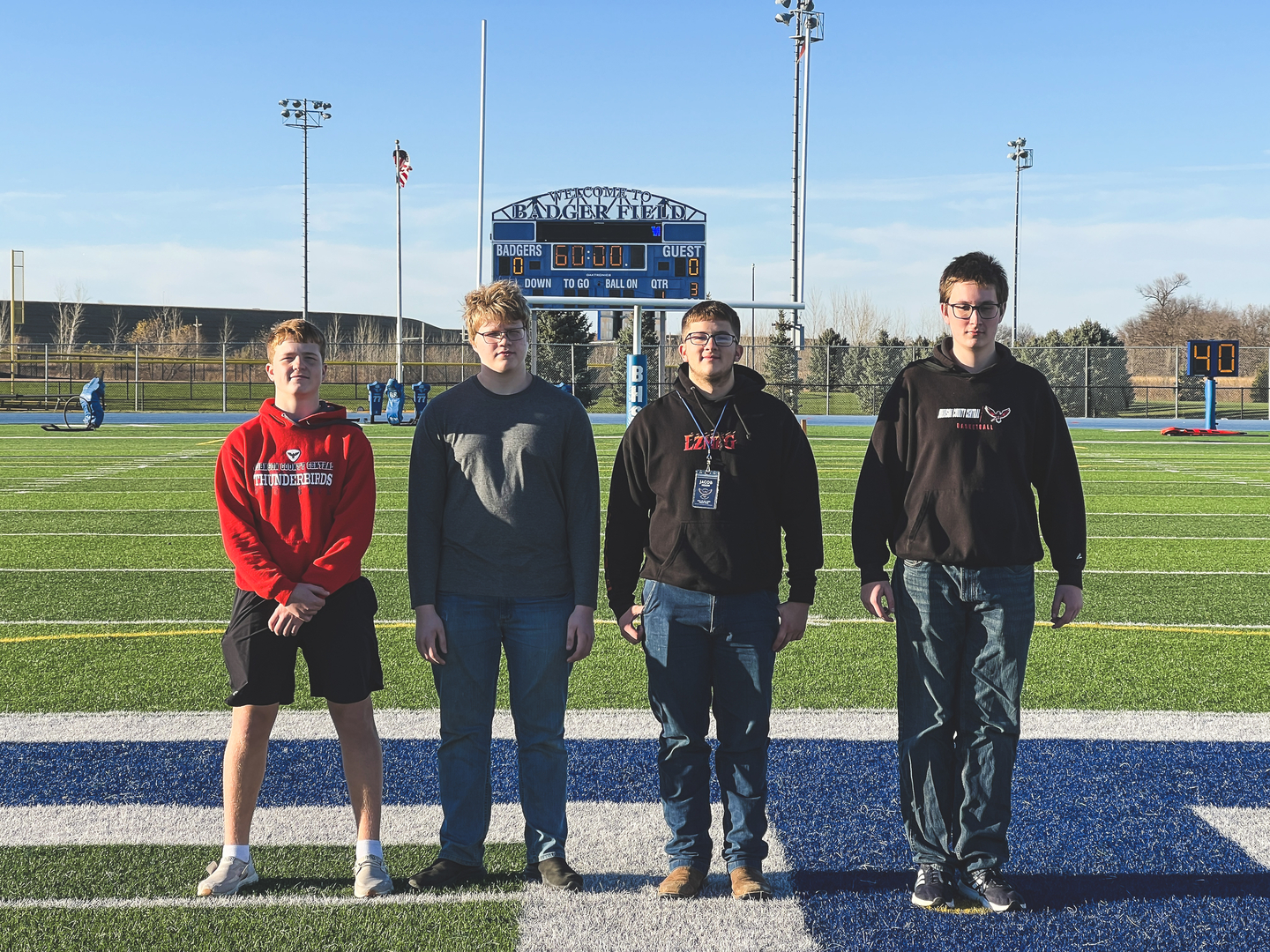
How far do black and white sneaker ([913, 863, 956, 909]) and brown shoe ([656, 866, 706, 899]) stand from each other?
618 mm

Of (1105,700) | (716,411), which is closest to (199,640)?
(716,411)

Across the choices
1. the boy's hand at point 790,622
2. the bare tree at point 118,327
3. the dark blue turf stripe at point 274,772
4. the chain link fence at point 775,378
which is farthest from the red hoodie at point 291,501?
the bare tree at point 118,327

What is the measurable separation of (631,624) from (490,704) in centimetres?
48

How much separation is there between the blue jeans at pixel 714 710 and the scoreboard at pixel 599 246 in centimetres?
2787

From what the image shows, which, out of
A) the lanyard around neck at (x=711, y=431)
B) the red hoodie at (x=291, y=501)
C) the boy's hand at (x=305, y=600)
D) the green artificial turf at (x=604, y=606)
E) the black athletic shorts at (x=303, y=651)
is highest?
the lanyard around neck at (x=711, y=431)

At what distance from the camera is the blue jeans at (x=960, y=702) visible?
3.28m

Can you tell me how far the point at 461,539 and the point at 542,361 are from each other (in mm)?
36548

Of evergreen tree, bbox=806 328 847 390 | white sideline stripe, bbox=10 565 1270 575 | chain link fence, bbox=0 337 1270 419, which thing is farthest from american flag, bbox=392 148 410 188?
white sideline stripe, bbox=10 565 1270 575

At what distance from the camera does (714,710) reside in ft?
10.9

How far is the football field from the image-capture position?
3.10 m

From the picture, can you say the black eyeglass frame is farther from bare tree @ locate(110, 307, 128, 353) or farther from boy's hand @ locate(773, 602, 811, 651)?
bare tree @ locate(110, 307, 128, 353)

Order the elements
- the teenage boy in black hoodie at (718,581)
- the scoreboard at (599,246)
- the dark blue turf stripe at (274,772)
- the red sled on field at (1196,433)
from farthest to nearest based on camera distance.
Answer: the scoreboard at (599,246) < the red sled on field at (1196,433) < the dark blue turf stripe at (274,772) < the teenage boy in black hoodie at (718,581)

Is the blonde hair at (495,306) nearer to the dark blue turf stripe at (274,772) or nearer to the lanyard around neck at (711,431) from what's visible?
the lanyard around neck at (711,431)

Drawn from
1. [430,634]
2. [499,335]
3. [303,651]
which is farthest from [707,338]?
[303,651]
